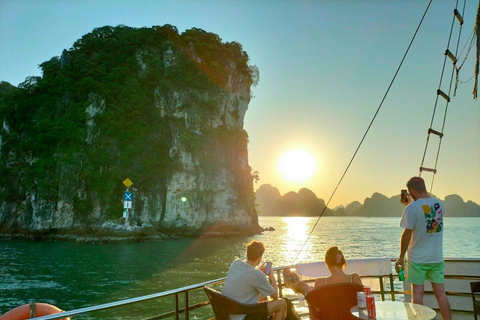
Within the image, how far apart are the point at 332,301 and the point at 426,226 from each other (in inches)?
62.3

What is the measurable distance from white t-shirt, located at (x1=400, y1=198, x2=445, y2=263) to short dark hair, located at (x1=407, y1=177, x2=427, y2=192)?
97mm

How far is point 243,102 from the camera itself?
6181cm

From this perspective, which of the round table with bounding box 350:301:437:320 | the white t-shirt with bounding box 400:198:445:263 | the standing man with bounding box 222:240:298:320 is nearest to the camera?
the round table with bounding box 350:301:437:320

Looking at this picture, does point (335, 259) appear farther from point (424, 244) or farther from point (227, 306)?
point (424, 244)

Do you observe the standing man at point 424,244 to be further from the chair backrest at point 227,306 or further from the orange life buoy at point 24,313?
the orange life buoy at point 24,313

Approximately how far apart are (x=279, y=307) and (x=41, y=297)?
1798cm

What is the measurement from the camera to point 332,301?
2.55 m

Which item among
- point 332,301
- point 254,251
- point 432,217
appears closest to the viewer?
point 332,301

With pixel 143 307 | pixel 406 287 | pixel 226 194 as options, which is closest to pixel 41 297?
pixel 143 307

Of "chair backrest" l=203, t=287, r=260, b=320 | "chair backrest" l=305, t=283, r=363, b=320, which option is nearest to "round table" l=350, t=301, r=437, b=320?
"chair backrest" l=305, t=283, r=363, b=320

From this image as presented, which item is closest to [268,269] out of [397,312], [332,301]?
[332,301]

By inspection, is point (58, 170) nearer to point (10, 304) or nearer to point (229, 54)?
point (229, 54)

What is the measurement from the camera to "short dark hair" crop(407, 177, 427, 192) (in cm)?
367

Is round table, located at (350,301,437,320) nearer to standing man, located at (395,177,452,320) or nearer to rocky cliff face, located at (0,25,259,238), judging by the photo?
standing man, located at (395,177,452,320)
